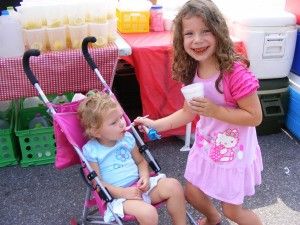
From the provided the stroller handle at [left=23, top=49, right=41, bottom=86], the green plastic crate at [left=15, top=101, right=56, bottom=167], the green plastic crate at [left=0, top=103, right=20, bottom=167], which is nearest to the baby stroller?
the stroller handle at [left=23, top=49, right=41, bottom=86]

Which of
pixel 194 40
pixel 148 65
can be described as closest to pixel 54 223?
pixel 148 65

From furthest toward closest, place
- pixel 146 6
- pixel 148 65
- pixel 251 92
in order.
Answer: pixel 146 6
pixel 148 65
pixel 251 92

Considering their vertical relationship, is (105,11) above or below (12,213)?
above

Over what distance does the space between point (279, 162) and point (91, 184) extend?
166 centimetres

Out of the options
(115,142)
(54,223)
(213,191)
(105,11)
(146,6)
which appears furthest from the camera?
(146,6)

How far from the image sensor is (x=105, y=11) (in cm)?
273

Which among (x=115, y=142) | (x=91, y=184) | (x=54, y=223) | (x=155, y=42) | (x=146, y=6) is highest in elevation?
(x=146, y=6)

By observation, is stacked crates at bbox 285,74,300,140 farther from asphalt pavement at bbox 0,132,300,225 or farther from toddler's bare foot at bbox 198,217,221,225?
toddler's bare foot at bbox 198,217,221,225

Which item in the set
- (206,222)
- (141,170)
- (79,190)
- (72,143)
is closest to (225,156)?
(141,170)

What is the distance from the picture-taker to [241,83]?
167 cm

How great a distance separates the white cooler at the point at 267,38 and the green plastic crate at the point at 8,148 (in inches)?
76.7

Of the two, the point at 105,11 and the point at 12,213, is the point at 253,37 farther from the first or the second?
the point at 12,213

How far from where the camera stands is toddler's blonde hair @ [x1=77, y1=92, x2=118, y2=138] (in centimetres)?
198

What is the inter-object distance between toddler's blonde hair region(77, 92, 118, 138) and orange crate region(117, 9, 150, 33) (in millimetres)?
1420
